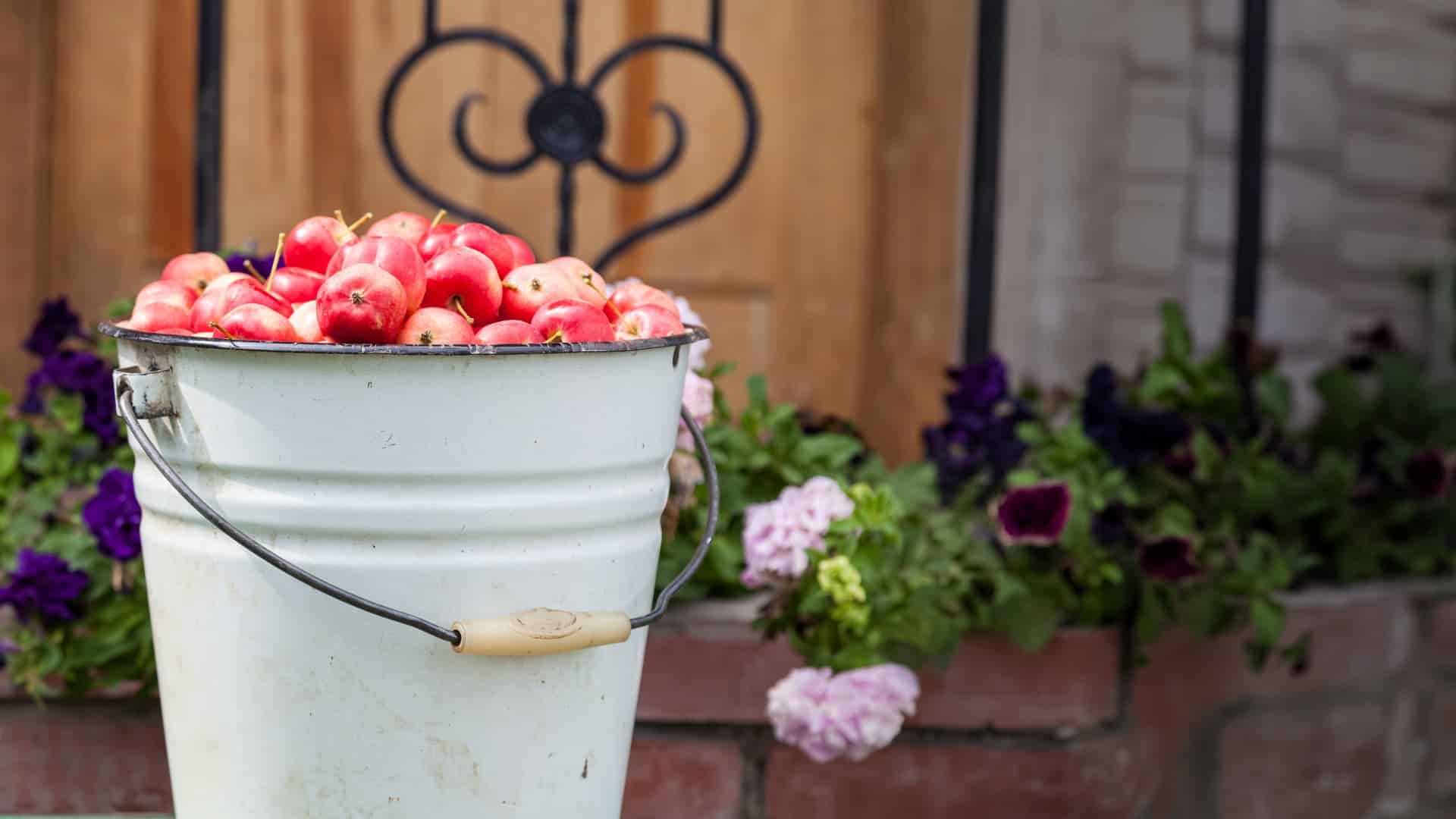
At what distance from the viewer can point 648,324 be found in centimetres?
102

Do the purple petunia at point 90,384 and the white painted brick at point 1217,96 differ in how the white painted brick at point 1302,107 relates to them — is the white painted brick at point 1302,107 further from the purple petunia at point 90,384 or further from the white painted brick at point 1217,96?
the purple petunia at point 90,384

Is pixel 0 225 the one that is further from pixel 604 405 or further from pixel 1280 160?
pixel 1280 160

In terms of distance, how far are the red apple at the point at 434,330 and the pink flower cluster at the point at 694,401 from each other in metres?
0.39

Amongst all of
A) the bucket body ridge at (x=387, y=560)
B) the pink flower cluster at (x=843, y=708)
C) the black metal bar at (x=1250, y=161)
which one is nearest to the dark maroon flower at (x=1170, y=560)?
the pink flower cluster at (x=843, y=708)

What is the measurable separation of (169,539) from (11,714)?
0.56 meters

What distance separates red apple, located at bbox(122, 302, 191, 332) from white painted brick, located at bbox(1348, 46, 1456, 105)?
196cm

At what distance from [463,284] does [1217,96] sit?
5.51ft

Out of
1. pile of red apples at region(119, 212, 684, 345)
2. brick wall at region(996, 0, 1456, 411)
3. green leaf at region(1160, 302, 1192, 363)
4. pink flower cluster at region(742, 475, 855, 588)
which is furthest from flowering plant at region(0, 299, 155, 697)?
brick wall at region(996, 0, 1456, 411)

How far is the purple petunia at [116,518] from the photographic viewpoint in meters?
1.22

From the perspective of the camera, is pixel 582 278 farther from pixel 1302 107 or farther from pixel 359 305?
pixel 1302 107

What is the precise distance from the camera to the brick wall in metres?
2.21

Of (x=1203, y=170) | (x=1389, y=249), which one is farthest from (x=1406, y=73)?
(x=1203, y=170)

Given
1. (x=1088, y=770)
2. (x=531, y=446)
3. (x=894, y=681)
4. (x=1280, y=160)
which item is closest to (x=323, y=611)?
(x=531, y=446)

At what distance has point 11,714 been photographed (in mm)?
1338
